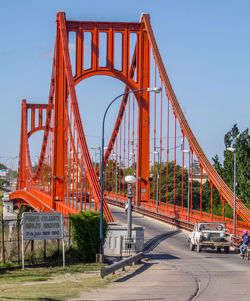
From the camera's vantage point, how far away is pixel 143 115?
184 ft

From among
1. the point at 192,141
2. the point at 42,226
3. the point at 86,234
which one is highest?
the point at 192,141

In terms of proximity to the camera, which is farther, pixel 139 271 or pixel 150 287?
pixel 139 271

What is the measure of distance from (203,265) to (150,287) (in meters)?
7.48

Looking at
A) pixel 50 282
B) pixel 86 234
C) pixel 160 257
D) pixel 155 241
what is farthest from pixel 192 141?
pixel 50 282

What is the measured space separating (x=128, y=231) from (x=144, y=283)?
852cm

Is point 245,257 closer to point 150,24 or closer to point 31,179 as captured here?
point 150,24

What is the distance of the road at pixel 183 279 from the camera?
669 inches

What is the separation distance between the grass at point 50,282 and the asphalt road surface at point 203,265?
2.81m

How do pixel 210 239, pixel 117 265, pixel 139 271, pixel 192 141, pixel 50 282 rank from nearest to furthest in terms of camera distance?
pixel 50 282
pixel 117 265
pixel 139 271
pixel 210 239
pixel 192 141

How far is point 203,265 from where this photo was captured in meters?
25.6

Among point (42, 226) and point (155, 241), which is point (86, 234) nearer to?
point (42, 226)

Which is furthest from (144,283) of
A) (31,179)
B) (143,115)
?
(31,179)

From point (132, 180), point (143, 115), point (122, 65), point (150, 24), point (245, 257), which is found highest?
point (150, 24)

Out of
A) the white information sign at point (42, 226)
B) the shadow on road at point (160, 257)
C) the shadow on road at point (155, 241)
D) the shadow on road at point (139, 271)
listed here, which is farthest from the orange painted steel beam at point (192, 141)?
the white information sign at point (42, 226)
